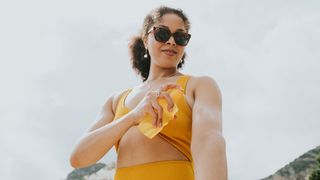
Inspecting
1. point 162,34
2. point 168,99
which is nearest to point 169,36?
point 162,34

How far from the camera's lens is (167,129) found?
135 inches

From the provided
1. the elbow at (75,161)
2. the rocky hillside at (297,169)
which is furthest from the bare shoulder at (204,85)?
the rocky hillside at (297,169)

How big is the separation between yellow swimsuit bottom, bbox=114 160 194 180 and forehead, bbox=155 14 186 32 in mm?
1034

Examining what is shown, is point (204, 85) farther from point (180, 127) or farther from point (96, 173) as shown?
point (96, 173)

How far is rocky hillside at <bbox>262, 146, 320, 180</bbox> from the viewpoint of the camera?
8538cm

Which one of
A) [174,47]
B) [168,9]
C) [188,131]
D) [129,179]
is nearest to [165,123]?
[188,131]

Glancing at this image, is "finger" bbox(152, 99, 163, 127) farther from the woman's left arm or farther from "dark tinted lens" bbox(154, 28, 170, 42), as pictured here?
"dark tinted lens" bbox(154, 28, 170, 42)

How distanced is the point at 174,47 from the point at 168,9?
32 centimetres

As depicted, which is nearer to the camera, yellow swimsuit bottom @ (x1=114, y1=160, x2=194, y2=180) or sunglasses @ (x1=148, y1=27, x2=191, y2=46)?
yellow swimsuit bottom @ (x1=114, y1=160, x2=194, y2=180)

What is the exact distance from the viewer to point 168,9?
157 inches

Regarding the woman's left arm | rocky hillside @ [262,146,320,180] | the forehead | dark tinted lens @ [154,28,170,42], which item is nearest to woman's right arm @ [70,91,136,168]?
the woman's left arm

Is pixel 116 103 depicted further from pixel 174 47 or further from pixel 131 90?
pixel 174 47

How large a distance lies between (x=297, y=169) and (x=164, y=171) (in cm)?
8835

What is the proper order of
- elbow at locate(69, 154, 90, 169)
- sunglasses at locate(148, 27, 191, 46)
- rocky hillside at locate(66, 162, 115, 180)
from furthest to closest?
1. rocky hillside at locate(66, 162, 115, 180)
2. sunglasses at locate(148, 27, 191, 46)
3. elbow at locate(69, 154, 90, 169)
